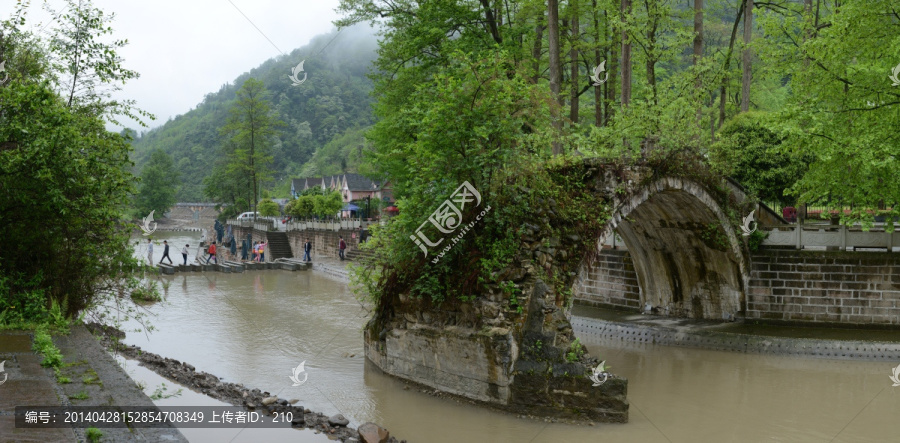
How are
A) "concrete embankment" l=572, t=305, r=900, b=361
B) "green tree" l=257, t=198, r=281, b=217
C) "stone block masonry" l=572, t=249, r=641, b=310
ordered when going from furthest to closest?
"green tree" l=257, t=198, r=281, b=217, "stone block masonry" l=572, t=249, r=641, b=310, "concrete embankment" l=572, t=305, r=900, b=361

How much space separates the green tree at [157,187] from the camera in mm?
59969

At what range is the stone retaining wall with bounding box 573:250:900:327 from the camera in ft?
59.5

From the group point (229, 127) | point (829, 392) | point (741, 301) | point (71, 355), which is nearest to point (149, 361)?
point (71, 355)

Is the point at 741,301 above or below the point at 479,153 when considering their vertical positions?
below

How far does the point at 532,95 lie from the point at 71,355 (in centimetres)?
883

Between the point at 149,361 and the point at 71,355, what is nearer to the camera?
the point at 71,355

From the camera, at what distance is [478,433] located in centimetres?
1091

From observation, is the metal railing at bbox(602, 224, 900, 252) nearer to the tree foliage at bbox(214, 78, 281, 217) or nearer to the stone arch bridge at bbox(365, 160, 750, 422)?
the stone arch bridge at bbox(365, 160, 750, 422)

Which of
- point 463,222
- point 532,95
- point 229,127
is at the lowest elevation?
point 463,222

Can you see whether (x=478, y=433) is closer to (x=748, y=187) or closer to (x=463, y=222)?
(x=463, y=222)

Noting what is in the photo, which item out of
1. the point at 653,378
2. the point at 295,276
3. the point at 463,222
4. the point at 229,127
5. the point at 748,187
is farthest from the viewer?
the point at 229,127

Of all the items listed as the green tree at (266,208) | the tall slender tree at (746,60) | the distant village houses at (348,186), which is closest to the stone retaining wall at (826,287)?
the tall slender tree at (746,60)

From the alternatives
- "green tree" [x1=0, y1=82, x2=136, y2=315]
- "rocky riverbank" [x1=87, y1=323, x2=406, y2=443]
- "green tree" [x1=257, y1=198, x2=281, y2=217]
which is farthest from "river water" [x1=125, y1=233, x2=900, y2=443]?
"green tree" [x1=257, y1=198, x2=281, y2=217]

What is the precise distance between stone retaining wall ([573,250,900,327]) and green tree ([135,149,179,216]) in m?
50.5
